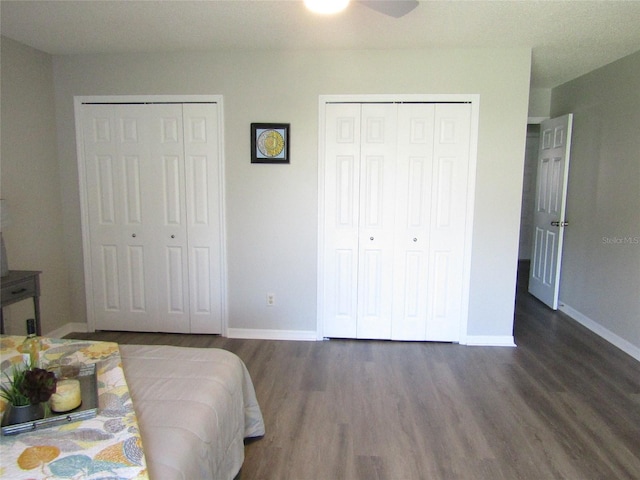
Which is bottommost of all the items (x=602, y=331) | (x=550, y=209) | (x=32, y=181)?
(x=602, y=331)

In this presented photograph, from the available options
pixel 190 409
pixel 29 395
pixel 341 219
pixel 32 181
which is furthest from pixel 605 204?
pixel 32 181

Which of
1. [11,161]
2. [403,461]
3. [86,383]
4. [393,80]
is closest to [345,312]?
[403,461]

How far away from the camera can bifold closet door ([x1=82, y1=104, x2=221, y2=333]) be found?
3.28 metres

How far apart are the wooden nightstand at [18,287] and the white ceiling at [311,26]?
170 cm

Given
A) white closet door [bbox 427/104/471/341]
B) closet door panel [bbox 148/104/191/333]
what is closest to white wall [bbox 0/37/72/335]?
closet door panel [bbox 148/104/191/333]

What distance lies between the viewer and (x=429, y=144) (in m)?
3.15

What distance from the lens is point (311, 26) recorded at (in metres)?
2.64

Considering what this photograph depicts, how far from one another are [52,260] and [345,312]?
2.58m

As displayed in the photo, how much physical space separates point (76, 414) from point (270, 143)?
7.92 ft

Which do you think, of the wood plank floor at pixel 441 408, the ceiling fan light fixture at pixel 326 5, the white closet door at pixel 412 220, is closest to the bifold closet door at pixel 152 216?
the wood plank floor at pixel 441 408

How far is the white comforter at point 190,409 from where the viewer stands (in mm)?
1247

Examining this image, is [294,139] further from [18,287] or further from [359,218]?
[18,287]

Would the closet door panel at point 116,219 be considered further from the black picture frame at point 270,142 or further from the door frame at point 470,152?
the door frame at point 470,152

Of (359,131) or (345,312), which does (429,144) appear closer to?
(359,131)
